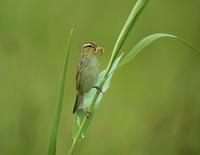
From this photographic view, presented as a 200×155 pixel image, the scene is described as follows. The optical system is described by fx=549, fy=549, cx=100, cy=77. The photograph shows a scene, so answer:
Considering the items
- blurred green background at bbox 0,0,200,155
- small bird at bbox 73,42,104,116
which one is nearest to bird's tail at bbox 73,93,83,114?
small bird at bbox 73,42,104,116

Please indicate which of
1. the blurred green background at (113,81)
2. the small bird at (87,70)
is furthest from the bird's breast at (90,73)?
the blurred green background at (113,81)

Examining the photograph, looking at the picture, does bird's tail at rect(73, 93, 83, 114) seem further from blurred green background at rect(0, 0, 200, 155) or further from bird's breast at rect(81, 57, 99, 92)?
blurred green background at rect(0, 0, 200, 155)

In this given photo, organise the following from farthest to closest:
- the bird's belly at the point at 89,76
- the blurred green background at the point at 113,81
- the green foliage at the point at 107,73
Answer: the blurred green background at the point at 113,81, the bird's belly at the point at 89,76, the green foliage at the point at 107,73

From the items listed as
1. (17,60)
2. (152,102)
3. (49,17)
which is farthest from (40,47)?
(152,102)

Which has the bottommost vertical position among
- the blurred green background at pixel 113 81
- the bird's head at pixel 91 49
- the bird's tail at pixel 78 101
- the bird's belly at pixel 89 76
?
the blurred green background at pixel 113 81

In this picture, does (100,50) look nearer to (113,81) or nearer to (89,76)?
(89,76)

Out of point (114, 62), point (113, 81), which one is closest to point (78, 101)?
point (114, 62)

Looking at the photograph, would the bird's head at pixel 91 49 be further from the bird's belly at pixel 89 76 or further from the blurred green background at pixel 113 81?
the blurred green background at pixel 113 81
